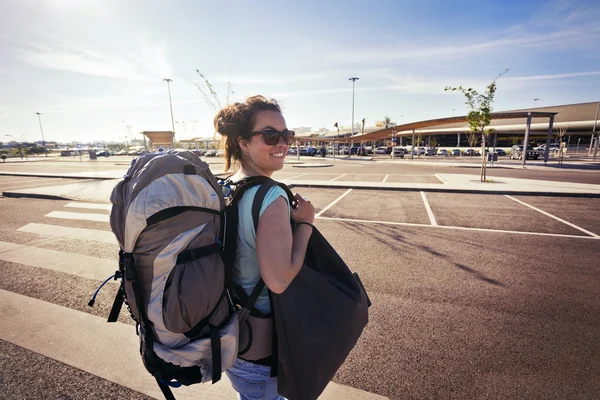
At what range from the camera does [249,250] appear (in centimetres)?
129

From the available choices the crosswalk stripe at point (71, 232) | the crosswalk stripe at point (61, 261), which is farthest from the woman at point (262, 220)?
the crosswalk stripe at point (71, 232)

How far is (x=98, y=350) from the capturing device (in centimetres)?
280

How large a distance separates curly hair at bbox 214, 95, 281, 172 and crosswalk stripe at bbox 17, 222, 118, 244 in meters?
5.58

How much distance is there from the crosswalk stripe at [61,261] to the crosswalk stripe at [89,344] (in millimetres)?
830

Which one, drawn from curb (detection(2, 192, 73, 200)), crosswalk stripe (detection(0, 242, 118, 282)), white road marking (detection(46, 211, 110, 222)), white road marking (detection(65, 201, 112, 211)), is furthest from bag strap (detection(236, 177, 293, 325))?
curb (detection(2, 192, 73, 200))

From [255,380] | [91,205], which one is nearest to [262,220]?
[255,380]

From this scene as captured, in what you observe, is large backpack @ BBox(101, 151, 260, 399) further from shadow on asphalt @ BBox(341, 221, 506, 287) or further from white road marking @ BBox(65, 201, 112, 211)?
white road marking @ BBox(65, 201, 112, 211)

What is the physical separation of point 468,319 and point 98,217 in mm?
8677

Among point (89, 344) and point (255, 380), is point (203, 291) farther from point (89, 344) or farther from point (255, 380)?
point (89, 344)

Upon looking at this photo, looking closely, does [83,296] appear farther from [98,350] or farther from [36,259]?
[36,259]

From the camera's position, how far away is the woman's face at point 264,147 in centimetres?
142

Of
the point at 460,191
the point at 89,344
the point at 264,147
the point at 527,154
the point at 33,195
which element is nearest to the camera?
the point at 264,147

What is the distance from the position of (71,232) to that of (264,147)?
7163 millimetres

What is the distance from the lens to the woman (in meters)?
1.18
